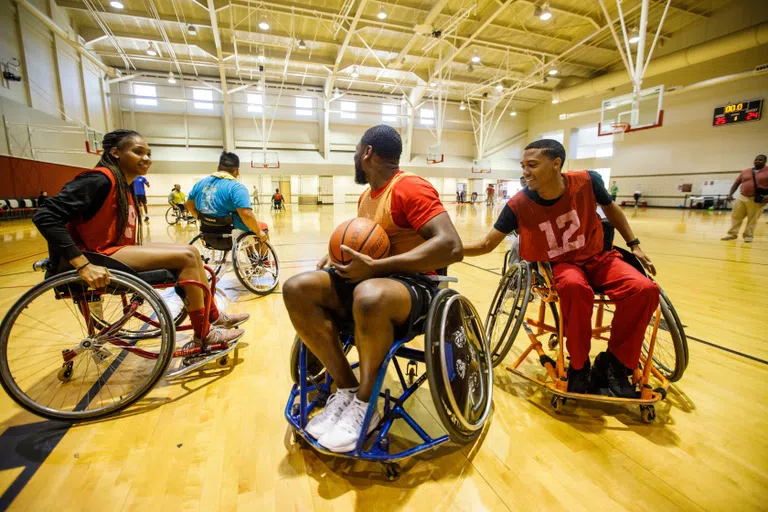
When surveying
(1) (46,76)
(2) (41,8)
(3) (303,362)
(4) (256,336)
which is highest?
(2) (41,8)

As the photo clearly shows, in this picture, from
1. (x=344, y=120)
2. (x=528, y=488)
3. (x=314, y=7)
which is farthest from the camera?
(x=344, y=120)

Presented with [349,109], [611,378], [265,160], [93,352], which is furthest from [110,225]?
[349,109]

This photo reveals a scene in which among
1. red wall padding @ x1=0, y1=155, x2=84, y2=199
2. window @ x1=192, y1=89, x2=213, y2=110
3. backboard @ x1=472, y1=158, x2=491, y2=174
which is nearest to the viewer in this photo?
red wall padding @ x1=0, y1=155, x2=84, y2=199

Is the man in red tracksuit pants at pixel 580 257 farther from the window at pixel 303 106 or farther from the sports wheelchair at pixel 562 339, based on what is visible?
the window at pixel 303 106

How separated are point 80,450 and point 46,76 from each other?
1639 cm

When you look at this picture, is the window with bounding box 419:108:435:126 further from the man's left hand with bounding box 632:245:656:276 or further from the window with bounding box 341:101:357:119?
the man's left hand with bounding box 632:245:656:276

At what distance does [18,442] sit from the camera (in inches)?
61.8

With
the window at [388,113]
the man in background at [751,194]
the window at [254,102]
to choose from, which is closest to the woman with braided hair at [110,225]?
the man in background at [751,194]

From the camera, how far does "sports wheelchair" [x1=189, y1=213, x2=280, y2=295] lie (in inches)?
144

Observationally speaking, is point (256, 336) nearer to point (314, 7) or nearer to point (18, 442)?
point (18, 442)

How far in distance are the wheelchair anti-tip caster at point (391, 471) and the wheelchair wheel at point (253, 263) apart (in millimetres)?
2806

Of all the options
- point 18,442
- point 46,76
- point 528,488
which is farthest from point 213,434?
point 46,76

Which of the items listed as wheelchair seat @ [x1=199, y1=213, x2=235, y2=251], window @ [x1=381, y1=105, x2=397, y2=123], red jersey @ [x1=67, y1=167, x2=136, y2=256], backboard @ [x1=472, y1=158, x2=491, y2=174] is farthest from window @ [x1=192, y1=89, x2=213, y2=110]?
red jersey @ [x1=67, y1=167, x2=136, y2=256]

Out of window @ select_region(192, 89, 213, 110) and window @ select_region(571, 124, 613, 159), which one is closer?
window @ select_region(192, 89, 213, 110)
